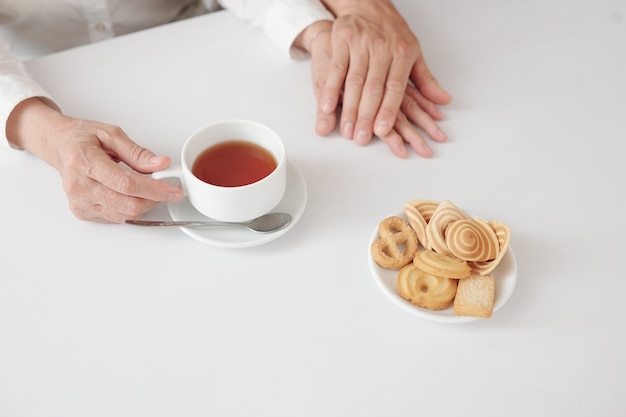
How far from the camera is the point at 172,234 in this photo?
0.94m

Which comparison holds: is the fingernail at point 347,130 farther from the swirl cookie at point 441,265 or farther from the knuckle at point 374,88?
the swirl cookie at point 441,265

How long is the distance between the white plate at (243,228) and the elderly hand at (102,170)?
5 centimetres

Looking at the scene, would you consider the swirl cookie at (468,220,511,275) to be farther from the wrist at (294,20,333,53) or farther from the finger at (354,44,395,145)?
the wrist at (294,20,333,53)

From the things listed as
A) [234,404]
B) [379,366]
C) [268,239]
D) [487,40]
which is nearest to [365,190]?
[268,239]

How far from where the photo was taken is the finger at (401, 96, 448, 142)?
1077 millimetres

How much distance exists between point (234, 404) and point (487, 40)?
0.96 meters

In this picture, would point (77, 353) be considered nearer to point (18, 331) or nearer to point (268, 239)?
point (18, 331)

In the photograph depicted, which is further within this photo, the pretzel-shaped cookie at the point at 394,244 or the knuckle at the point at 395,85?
the knuckle at the point at 395,85

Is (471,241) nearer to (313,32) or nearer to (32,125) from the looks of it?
(313,32)

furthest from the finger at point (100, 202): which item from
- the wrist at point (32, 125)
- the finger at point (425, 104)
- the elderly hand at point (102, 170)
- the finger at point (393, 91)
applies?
the finger at point (425, 104)

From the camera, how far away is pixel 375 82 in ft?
3.63

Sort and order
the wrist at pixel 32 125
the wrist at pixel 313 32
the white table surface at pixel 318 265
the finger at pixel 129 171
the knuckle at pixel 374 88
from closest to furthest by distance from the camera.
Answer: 1. the white table surface at pixel 318 265
2. the finger at pixel 129 171
3. the wrist at pixel 32 125
4. the knuckle at pixel 374 88
5. the wrist at pixel 313 32

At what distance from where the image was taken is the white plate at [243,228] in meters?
0.89

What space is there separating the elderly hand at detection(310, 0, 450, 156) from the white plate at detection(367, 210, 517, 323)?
0.91 ft
